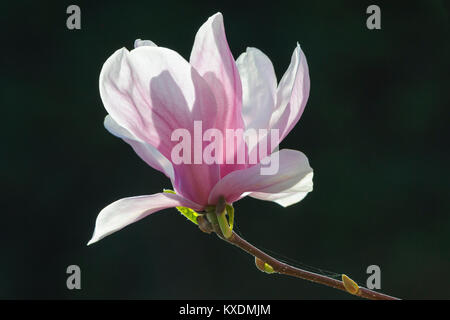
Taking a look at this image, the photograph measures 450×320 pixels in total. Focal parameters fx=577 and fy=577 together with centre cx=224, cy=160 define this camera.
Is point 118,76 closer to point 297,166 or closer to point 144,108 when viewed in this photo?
point 144,108

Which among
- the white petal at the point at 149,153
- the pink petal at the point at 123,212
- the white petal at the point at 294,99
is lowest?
the pink petal at the point at 123,212

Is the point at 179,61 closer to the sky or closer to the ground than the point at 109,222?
closer to the sky

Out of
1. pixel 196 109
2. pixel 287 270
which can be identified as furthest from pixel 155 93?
pixel 287 270

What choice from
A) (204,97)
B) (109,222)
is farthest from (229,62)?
(109,222)

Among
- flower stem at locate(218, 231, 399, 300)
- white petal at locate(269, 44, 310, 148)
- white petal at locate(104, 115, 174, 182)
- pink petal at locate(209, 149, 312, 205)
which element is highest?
white petal at locate(269, 44, 310, 148)

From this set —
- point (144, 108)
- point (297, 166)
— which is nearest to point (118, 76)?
point (144, 108)

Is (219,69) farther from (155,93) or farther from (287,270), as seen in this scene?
(287,270)

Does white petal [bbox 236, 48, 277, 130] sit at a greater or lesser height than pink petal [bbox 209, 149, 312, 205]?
greater
